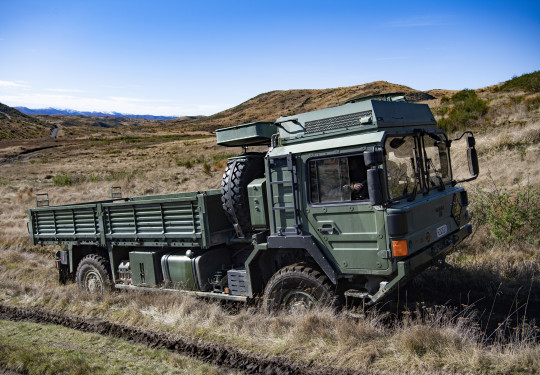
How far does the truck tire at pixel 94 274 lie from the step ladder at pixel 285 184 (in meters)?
4.31

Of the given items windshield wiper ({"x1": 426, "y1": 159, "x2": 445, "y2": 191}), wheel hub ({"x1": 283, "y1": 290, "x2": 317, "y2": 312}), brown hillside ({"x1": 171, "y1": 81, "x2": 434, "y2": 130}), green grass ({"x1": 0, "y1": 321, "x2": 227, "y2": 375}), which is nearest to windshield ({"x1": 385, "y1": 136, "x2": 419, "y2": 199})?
windshield wiper ({"x1": 426, "y1": 159, "x2": 445, "y2": 191})

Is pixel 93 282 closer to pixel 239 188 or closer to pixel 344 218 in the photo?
pixel 239 188

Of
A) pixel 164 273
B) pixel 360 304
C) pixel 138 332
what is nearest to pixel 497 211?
pixel 360 304

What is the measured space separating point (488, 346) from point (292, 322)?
2335 mm

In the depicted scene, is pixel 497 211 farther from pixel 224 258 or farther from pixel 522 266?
pixel 224 258

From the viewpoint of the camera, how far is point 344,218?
18.7 feet

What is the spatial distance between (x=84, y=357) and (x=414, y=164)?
16.3 ft

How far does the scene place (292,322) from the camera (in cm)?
593

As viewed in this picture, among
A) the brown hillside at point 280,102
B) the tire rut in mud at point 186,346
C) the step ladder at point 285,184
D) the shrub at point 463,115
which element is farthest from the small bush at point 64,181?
the brown hillside at point 280,102

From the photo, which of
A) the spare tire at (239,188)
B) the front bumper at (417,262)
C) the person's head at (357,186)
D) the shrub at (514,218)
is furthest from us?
the shrub at (514,218)

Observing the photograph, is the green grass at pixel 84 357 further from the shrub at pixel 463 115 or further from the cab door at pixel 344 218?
Answer: the shrub at pixel 463 115

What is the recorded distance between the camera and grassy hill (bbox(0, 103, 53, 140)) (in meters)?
82.4

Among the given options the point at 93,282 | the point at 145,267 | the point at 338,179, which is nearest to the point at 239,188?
the point at 338,179

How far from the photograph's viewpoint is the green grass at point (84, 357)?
17.7ft
